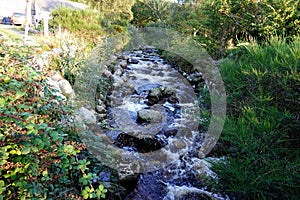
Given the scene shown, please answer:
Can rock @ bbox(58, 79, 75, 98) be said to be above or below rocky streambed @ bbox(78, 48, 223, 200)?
above

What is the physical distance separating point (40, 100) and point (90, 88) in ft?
10.4

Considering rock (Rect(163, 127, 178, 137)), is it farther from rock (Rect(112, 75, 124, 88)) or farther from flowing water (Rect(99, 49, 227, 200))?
rock (Rect(112, 75, 124, 88))

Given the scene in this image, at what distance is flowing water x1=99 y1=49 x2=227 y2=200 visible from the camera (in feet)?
9.23

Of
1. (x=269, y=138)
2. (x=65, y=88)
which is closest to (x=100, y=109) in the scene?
A: (x=65, y=88)

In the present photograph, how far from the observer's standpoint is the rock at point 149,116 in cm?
447

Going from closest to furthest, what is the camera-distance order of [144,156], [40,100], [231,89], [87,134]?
[40,100] < [87,134] < [231,89] < [144,156]

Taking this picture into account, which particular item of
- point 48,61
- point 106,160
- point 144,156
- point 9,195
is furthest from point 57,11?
point 9,195

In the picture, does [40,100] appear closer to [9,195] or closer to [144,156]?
[9,195]

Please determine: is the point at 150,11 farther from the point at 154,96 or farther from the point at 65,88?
the point at 65,88

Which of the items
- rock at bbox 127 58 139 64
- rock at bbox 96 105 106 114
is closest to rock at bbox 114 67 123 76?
rock at bbox 127 58 139 64

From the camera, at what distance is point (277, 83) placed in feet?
7.09

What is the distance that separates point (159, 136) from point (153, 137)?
13 cm

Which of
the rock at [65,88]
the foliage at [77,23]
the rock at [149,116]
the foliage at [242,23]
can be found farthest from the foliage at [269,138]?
the foliage at [77,23]

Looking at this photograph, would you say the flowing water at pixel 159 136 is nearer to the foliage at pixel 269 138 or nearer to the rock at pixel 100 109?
the rock at pixel 100 109
